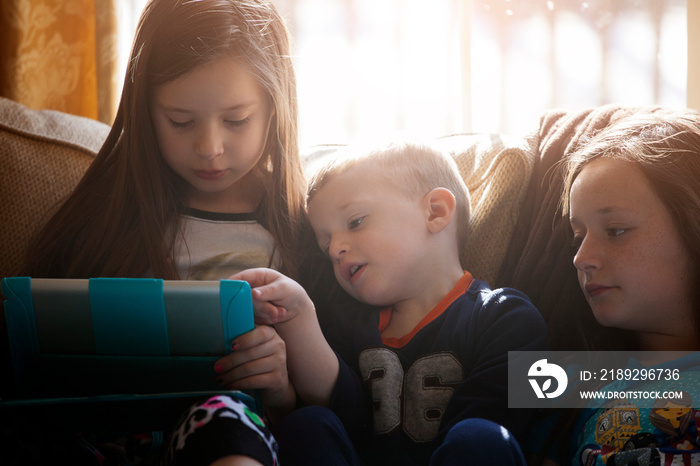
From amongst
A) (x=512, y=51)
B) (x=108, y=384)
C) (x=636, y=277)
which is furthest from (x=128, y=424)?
(x=512, y=51)

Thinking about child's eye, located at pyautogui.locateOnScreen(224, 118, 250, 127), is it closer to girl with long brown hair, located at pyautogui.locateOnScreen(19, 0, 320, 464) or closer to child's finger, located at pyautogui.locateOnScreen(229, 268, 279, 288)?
girl with long brown hair, located at pyautogui.locateOnScreen(19, 0, 320, 464)

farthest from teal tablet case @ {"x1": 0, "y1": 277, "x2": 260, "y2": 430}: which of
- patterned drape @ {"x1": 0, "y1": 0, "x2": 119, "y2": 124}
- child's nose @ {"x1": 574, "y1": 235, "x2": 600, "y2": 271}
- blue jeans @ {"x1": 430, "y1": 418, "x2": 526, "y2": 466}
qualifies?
Answer: patterned drape @ {"x1": 0, "y1": 0, "x2": 119, "y2": 124}

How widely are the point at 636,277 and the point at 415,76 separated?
1.45 metres

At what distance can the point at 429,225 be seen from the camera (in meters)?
1.08

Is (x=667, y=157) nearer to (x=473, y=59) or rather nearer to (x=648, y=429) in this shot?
(x=648, y=429)

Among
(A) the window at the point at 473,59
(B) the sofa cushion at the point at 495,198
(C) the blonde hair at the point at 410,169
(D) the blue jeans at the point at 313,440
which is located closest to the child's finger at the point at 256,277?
(D) the blue jeans at the point at 313,440

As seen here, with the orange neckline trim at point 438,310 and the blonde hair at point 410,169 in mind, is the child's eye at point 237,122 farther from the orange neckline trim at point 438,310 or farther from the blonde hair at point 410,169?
the orange neckline trim at point 438,310

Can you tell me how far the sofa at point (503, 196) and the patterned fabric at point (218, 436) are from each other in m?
0.53

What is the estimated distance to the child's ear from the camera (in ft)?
3.57

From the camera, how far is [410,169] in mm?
1097

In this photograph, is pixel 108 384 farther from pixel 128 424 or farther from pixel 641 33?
pixel 641 33

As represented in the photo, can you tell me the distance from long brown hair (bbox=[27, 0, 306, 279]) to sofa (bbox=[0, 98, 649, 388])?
0.35ft

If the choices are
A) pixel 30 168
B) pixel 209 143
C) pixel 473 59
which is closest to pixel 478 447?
pixel 209 143

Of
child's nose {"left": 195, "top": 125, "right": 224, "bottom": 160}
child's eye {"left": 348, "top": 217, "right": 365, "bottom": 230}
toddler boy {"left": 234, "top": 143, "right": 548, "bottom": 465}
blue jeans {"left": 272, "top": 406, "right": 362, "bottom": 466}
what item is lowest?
blue jeans {"left": 272, "top": 406, "right": 362, "bottom": 466}
